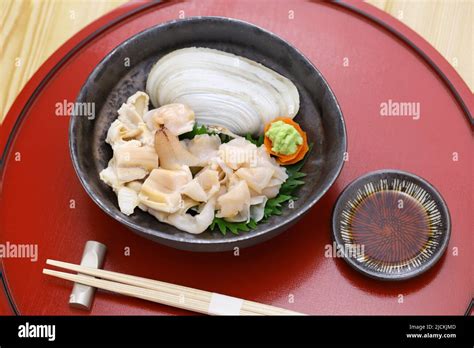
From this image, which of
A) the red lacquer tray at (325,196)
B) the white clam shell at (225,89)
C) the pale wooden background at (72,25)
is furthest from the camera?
the pale wooden background at (72,25)

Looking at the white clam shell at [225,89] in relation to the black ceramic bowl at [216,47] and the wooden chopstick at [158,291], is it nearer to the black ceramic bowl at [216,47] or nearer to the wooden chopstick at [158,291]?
the black ceramic bowl at [216,47]

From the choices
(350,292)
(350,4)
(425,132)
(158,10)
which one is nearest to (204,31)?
(158,10)

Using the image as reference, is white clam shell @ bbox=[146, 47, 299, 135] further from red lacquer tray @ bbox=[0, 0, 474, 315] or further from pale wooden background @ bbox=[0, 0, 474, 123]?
pale wooden background @ bbox=[0, 0, 474, 123]

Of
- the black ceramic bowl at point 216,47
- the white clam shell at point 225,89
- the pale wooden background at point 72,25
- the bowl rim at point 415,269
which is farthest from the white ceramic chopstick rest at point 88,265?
the pale wooden background at point 72,25

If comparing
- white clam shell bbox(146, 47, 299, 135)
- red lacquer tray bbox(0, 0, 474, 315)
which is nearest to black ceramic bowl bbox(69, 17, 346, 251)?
white clam shell bbox(146, 47, 299, 135)

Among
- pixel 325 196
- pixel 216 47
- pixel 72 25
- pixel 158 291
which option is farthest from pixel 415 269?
pixel 72 25

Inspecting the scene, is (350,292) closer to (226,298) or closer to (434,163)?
(226,298)

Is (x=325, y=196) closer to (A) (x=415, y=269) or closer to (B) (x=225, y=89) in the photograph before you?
(A) (x=415, y=269)
